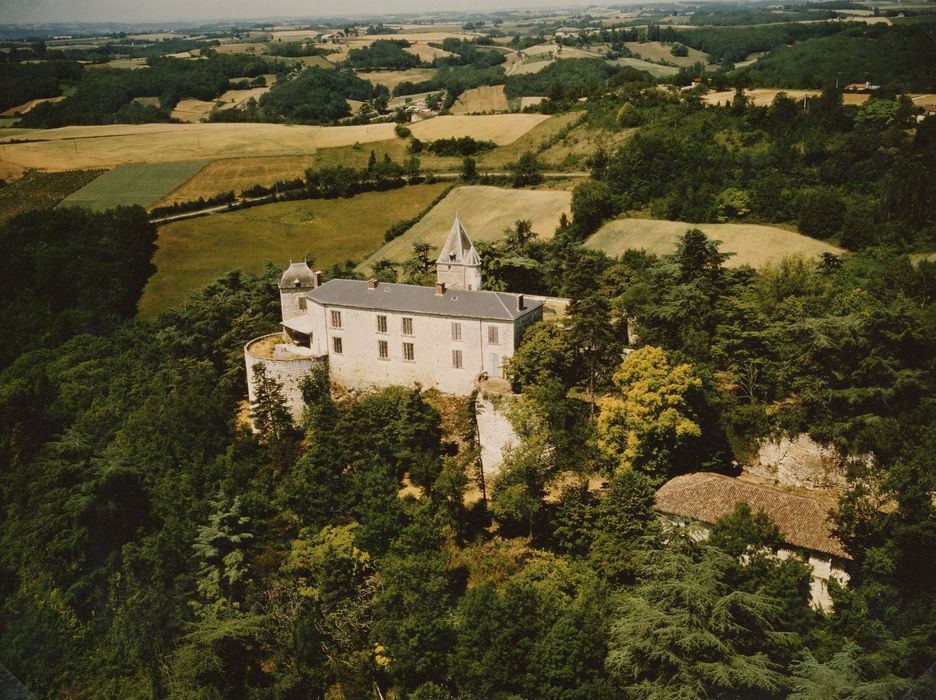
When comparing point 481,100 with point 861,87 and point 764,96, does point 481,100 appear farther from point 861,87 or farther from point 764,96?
point 861,87

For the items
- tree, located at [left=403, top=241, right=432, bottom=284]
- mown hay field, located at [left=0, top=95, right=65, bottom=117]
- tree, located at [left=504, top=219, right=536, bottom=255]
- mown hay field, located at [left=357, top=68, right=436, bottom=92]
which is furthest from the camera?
mown hay field, located at [left=357, top=68, right=436, bottom=92]

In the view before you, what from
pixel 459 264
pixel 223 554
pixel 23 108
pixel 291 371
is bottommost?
pixel 223 554

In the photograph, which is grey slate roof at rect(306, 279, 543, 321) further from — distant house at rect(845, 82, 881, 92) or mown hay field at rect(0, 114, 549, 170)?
mown hay field at rect(0, 114, 549, 170)

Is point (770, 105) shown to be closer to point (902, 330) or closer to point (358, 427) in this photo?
point (902, 330)

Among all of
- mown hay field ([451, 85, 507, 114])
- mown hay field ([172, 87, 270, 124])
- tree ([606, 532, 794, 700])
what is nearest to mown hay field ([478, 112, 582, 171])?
mown hay field ([451, 85, 507, 114])

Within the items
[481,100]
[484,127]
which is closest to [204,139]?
[484,127]

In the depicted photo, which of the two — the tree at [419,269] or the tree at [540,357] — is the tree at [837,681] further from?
the tree at [419,269]

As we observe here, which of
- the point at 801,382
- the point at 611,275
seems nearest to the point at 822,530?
the point at 801,382
